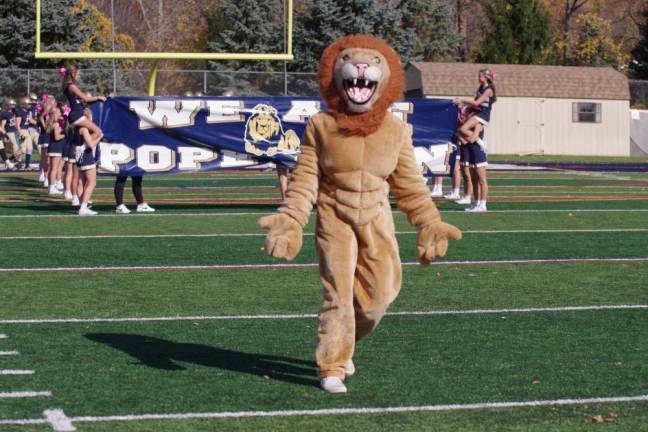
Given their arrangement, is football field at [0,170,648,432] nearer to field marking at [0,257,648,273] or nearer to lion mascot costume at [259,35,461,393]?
field marking at [0,257,648,273]

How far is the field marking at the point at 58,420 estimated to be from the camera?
19.3ft

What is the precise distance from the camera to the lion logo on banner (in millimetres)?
17547

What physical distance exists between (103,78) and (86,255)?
3280 cm

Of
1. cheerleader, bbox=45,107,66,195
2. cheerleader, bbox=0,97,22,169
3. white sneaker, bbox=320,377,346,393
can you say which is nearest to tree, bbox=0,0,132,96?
cheerleader, bbox=0,97,22,169

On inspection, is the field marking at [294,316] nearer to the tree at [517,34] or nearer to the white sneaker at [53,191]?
the white sneaker at [53,191]

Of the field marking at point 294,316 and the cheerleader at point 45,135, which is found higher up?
the cheerleader at point 45,135

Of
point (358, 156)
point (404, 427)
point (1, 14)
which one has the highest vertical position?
point (1, 14)

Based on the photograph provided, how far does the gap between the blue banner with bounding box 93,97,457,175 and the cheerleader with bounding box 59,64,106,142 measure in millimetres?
492

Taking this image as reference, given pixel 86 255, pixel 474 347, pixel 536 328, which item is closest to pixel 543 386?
pixel 474 347

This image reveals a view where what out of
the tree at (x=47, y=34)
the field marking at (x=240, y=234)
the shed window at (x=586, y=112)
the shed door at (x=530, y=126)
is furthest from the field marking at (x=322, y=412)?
the shed window at (x=586, y=112)

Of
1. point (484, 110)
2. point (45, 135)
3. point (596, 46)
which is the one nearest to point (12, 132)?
point (45, 135)

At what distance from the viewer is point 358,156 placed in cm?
686

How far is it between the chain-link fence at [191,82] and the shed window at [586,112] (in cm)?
1012

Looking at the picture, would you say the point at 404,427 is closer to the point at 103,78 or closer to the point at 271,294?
the point at 271,294
